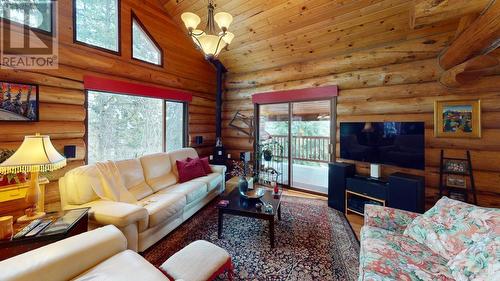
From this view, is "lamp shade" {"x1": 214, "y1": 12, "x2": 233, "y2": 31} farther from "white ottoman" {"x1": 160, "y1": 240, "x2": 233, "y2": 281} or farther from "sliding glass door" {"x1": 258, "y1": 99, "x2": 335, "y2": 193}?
"sliding glass door" {"x1": 258, "y1": 99, "x2": 335, "y2": 193}

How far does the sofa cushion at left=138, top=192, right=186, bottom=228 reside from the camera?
233 centimetres

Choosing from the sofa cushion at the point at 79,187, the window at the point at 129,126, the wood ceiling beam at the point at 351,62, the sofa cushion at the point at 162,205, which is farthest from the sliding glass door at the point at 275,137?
the sofa cushion at the point at 79,187

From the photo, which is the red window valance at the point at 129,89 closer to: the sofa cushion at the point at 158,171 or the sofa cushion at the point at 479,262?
the sofa cushion at the point at 158,171

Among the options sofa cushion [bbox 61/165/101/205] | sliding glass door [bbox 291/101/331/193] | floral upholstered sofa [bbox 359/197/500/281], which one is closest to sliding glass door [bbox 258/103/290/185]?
sliding glass door [bbox 291/101/331/193]

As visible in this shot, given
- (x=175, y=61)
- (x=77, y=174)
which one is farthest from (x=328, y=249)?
(x=175, y=61)

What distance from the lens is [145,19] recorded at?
3805mm

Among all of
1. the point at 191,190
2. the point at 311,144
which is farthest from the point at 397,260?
the point at 311,144

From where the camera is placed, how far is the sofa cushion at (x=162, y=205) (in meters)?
2.33

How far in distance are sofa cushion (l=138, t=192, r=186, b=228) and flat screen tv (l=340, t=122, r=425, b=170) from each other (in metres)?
2.95

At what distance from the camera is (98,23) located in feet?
10.4

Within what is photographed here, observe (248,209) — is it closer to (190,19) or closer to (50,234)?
(50,234)

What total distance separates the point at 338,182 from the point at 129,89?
3.95m

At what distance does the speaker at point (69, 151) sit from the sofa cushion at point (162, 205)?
1.16m

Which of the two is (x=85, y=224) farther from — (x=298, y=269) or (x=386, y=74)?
(x=386, y=74)
